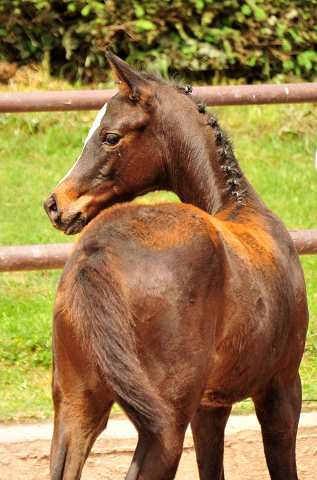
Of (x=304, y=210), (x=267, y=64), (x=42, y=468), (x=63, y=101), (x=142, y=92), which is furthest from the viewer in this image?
(x=267, y=64)

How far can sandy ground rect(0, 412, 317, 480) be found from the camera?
11.4ft

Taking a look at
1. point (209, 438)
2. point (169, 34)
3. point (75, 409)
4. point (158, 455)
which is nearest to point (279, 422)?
point (209, 438)

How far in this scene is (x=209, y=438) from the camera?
10.1 ft

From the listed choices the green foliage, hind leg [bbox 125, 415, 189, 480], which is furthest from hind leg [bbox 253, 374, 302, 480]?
the green foliage

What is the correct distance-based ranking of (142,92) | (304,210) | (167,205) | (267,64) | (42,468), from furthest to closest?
(267,64) < (304,210) < (42,468) < (142,92) < (167,205)

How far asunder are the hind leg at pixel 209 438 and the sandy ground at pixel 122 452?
0.48m

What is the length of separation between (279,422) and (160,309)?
984mm

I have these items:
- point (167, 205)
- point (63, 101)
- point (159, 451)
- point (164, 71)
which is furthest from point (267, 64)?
point (159, 451)

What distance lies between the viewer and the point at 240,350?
2354 millimetres

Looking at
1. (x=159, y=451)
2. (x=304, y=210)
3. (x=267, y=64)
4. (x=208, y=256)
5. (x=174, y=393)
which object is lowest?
(x=304, y=210)

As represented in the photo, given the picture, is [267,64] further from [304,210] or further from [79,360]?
[79,360]

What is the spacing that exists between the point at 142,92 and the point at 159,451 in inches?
57.9

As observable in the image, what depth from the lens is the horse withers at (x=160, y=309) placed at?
209 centimetres

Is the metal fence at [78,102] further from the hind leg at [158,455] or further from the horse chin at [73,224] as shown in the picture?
the hind leg at [158,455]
